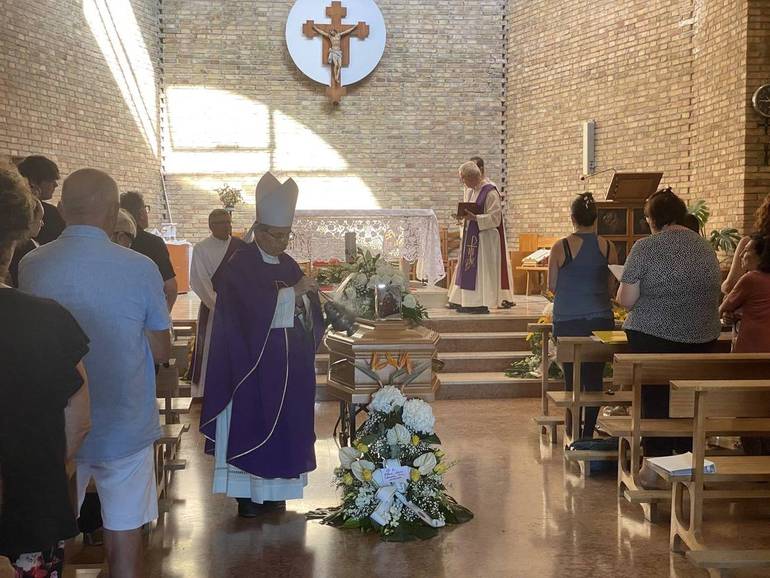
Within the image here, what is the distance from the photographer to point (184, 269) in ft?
47.0

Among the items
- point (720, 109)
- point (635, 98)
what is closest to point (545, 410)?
point (720, 109)

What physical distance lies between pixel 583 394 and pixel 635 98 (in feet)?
24.6

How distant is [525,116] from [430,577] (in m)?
11.9

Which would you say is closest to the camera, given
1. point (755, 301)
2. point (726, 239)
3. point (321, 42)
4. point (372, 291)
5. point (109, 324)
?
point (109, 324)

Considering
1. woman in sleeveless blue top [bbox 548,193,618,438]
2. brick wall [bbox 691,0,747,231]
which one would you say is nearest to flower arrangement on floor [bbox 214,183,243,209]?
brick wall [bbox 691,0,747,231]

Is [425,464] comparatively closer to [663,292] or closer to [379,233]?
[663,292]

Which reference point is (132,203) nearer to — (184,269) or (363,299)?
(363,299)

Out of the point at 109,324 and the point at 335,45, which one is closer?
the point at 109,324

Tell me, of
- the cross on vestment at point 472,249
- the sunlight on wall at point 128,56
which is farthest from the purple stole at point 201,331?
Answer: the sunlight on wall at point 128,56

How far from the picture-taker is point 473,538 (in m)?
4.75

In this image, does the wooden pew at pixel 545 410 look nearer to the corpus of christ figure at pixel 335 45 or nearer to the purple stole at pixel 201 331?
the purple stole at pixel 201 331

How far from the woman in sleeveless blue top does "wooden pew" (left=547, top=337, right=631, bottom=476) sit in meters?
0.18

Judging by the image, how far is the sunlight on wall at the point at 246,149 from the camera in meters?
15.7

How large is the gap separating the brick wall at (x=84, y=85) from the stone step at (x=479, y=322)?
544 cm
